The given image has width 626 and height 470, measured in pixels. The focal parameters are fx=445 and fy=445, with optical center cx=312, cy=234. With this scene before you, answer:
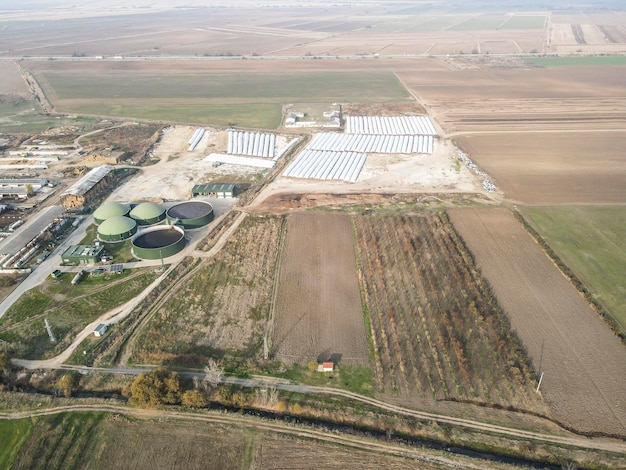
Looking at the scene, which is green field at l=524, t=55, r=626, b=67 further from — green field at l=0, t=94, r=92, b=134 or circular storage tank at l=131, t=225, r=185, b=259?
circular storage tank at l=131, t=225, r=185, b=259

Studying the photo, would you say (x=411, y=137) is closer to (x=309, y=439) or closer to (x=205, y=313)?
(x=205, y=313)

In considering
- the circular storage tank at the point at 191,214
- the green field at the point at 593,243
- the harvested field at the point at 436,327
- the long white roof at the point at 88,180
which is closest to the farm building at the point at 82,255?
the circular storage tank at the point at 191,214

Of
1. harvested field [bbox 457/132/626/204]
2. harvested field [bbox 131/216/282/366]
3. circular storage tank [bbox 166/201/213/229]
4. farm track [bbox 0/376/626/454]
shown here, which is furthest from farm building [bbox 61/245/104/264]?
harvested field [bbox 457/132/626/204]

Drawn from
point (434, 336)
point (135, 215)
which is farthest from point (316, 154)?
point (434, 336)

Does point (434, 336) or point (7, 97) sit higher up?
point (434, 336)

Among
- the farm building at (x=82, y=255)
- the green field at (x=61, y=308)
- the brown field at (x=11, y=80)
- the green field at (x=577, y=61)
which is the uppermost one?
the green field at (x=577, y=61)

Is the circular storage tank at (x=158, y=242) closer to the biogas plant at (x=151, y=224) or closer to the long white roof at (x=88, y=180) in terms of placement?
the biogas plant at (x=151, y=224)
